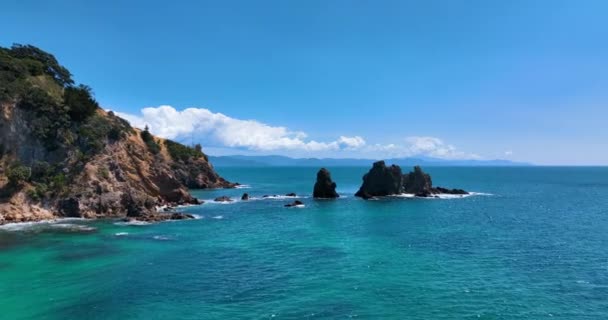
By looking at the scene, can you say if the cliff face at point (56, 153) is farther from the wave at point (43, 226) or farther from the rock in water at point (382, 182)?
the rock in water at point (382, 182)

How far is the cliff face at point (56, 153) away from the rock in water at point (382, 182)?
57.9m

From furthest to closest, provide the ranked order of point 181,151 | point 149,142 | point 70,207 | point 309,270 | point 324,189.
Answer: point 181,151, point 324,189, point 149,142, point 70,207, point 309,270

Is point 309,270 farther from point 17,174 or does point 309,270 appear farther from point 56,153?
point 56,153

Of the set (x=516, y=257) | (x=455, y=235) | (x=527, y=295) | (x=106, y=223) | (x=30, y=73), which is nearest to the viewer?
(x=527, y=295)

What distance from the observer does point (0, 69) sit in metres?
78.2

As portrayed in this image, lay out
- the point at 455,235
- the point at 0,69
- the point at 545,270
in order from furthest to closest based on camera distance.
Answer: the point at 0,69 < the point at 455,235 < the point at 545,270

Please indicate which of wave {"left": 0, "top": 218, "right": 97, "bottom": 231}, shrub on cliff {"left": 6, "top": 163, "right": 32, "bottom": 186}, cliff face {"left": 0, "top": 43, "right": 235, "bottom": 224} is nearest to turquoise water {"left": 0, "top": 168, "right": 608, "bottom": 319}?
wave {"left": 0, "top": 218, "right": 97, "bottom": 231}

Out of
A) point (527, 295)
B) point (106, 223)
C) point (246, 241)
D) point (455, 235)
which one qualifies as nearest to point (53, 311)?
point (246, 241)

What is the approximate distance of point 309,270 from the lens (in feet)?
140

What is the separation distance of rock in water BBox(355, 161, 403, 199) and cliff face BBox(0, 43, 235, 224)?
2280 inches

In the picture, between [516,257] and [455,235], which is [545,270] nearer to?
[516,257]

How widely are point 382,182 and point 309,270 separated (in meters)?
82.0

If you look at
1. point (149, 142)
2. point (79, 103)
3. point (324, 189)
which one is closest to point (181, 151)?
point (149, 142)

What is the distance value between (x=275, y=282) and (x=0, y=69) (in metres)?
71.7
